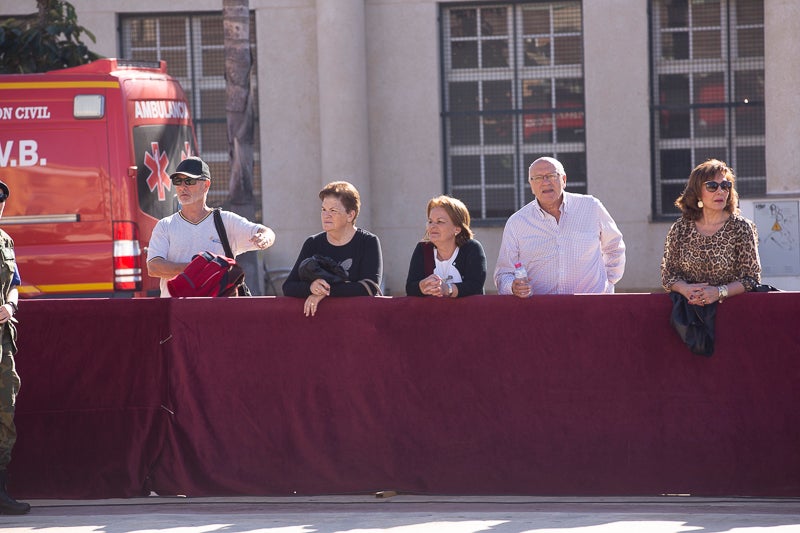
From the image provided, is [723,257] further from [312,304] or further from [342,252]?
[312,304]

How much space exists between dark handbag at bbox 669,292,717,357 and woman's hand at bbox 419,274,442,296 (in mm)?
1238

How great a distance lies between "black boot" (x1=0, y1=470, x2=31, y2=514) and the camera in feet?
22.9

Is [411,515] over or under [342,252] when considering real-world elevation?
under

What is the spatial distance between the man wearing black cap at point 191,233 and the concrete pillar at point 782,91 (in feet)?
33.0

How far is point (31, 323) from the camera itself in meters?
7.31

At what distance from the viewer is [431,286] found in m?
6.99

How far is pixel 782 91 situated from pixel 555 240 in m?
9.71

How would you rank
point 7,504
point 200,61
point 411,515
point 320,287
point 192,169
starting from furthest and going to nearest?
point 200,61, point 192,169, point 320,287, point 7,504, point 411,515

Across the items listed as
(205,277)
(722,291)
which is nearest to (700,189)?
(722,291)

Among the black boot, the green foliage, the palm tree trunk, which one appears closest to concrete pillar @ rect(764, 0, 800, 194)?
the palm tree trunk

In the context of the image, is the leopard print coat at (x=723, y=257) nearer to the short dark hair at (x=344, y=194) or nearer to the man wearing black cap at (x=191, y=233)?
the short dark hair at (x=344, y=194)

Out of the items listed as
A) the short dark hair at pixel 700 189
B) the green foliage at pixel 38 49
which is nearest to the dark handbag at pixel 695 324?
the short dark hair at pixel 700 189

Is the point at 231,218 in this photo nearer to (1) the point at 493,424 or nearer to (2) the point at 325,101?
(1) the point at 493,424

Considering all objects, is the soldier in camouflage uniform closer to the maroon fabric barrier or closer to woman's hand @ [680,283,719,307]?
the maroon fabric barrier
